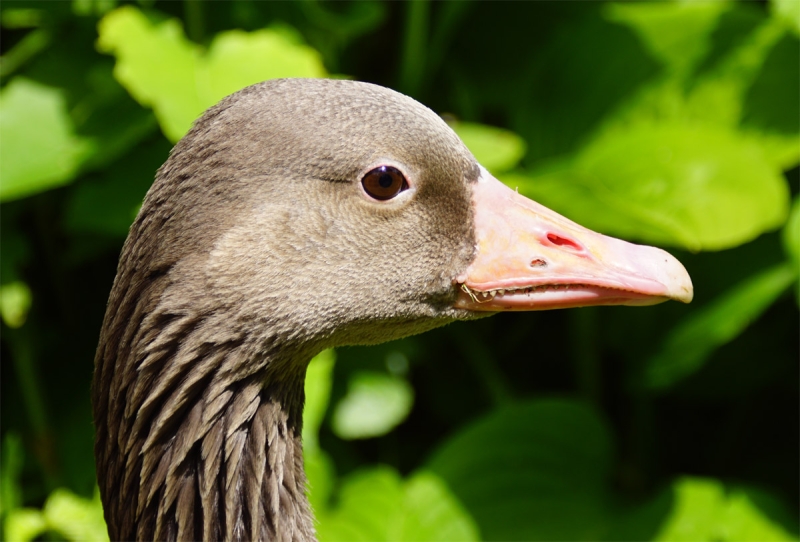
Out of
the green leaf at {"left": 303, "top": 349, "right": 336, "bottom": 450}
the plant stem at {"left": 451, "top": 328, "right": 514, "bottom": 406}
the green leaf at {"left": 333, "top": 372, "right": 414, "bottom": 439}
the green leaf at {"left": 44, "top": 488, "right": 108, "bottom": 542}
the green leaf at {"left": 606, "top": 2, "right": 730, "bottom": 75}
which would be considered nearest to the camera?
the green leaf at {"left": 44, "top": 488, "right": 108, "bottom": 542}

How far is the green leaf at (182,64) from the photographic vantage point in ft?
9.16

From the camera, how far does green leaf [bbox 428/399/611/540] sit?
129 inches

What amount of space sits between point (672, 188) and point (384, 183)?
1.73 meters

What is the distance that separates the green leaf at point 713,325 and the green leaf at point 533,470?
14.1 inches

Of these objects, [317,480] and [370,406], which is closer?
[317,480]

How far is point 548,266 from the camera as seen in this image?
1918 millimetres

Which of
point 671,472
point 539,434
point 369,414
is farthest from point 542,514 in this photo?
point 671,472

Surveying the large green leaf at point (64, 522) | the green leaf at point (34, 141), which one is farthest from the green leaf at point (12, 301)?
the large green leaf at point (64, 522)

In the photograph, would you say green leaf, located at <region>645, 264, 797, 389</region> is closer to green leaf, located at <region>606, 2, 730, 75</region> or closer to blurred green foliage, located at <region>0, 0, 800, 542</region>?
blurred green foliage, located at <region>0, 0, 800, 542</region>

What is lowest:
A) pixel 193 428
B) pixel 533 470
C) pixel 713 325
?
pixel 193 428

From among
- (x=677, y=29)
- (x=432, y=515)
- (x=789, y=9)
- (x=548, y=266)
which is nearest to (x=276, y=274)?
(x=548, y=266)

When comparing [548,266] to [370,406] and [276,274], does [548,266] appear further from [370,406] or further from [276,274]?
[370,406]

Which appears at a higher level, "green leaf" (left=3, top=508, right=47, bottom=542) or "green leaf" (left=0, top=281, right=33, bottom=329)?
"green leaf" (left=0, top=281, right=33, bottom=329)

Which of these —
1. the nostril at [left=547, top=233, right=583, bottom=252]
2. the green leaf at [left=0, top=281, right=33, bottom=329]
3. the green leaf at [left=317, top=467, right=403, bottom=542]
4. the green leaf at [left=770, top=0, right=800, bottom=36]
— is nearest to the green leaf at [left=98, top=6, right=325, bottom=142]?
the green leaf at [left=0, top=281, right=33, bottom=329]
